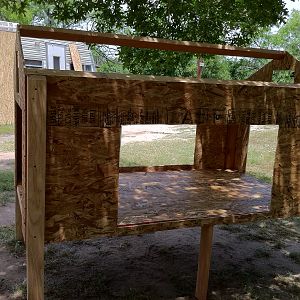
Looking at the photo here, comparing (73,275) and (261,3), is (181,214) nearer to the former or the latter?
(73,275)

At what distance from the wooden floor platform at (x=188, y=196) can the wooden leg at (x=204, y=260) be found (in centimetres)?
21

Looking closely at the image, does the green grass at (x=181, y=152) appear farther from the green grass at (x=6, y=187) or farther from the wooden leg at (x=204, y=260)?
the wooden leg at (x=204, y=260)

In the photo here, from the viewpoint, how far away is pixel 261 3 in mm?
5133

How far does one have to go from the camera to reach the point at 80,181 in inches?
99.4

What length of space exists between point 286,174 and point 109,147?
150 cm

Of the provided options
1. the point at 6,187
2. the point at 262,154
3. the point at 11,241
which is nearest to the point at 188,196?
the point at 11,241

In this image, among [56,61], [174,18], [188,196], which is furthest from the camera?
[56,61]

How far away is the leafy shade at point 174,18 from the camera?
520cm

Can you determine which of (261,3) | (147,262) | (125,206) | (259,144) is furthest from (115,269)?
(259,144)

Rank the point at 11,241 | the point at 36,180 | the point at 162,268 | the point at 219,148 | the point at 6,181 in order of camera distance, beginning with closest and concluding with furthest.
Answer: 1. the point at 36,180
2. the point at 162,268
3. the point at 11,241
4. the point at 219,148
5. the point at 6,181

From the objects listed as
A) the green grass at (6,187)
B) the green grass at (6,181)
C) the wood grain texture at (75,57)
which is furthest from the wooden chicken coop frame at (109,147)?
the wood grain texture at (75,57)

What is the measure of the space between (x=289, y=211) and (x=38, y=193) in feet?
6.61

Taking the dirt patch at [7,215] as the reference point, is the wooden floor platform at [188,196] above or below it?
above

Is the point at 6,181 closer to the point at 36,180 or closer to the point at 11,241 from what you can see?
the point at 11,241
